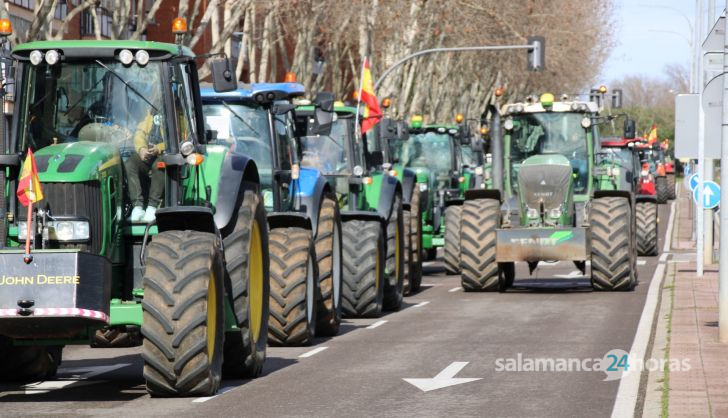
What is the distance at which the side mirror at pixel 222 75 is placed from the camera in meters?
12.1

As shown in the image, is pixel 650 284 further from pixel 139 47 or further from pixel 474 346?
pixel 139 47

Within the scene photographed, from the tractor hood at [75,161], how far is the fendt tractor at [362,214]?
20.7 ft

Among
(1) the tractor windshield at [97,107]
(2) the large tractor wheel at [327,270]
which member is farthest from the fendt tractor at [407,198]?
(1) the tractor windshield at [97,107]

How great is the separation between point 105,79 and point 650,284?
1498 cm

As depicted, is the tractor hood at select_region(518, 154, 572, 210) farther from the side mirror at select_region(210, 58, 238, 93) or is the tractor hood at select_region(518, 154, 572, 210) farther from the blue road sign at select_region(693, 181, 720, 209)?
the side mirror at select_region(210, 58, 238, 93)

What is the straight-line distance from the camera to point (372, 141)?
2516 centimetres

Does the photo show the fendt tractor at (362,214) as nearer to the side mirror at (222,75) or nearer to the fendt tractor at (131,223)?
the fendt tractor at (131,223)

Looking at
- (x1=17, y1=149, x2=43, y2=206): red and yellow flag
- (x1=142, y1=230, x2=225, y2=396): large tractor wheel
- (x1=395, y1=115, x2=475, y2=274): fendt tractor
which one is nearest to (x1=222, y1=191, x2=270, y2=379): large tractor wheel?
(x1=142, y1=230, x2=225, y2=396): large tractor wheel

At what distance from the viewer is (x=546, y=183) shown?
2386 cm

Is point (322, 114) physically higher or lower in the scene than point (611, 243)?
higher

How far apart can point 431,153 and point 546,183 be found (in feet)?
26.3

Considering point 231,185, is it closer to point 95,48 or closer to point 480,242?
point 95,48

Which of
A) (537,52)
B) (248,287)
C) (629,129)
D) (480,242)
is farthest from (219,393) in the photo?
(537,52)

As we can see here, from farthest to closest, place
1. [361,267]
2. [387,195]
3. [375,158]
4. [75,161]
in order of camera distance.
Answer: [375,158]
[387,195]
[361,267]
[75,161]
